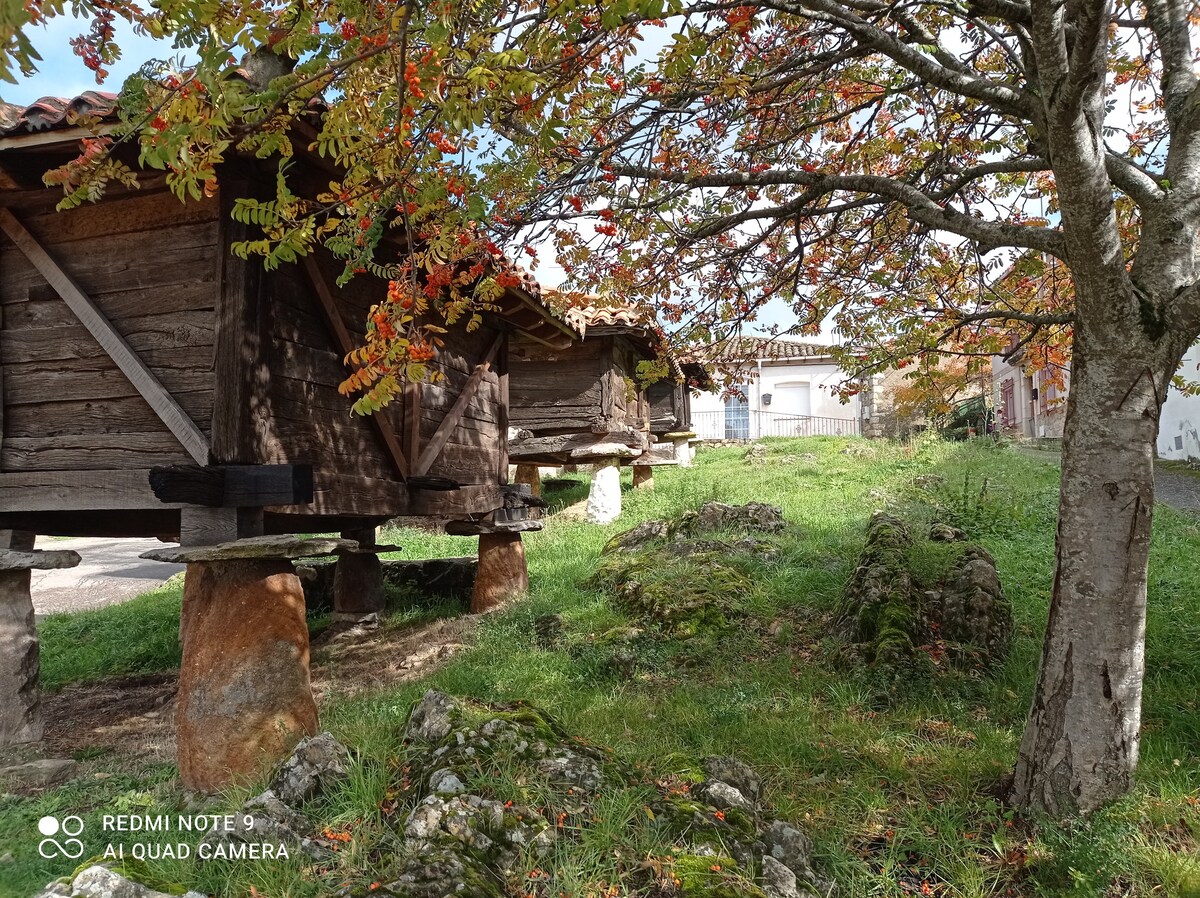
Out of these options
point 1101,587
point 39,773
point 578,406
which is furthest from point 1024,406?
point 39,773

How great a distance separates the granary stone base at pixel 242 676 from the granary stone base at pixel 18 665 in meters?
1.60

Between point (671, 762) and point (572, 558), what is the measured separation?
19.2ft

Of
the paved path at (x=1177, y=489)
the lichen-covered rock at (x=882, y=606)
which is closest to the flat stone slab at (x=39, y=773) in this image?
the lichen-covered rock at (x=882, y=606)

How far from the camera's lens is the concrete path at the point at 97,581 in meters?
10.6

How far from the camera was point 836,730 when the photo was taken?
4.12 metres

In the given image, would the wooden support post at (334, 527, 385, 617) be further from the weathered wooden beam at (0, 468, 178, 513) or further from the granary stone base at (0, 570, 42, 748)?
the weathered wooden beam at (0, 468, 178, 513)

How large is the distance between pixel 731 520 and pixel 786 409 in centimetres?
2391

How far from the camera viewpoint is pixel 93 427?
442 cm

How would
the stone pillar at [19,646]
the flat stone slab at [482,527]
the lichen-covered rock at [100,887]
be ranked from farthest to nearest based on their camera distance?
the flat stone slab at [482,527] → the stone pillar at [19,646] → the lichen-covered rock at [100,887]

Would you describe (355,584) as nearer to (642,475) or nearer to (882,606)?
(882,606)

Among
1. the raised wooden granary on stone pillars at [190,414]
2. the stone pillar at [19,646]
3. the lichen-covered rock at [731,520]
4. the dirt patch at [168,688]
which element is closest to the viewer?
the raised wooden granary on stone pillars at [190,414]

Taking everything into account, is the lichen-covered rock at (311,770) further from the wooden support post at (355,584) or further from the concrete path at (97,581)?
the concrete path at (97,581)

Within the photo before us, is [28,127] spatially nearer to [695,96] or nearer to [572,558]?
[695,96]

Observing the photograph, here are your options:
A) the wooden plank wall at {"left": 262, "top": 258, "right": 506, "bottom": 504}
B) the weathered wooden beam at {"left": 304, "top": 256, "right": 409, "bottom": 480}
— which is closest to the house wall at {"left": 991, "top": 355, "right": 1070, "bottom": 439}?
the wooden plank wall at {"left": 262, "top": 258, "right": 506, "bottom": 504}
